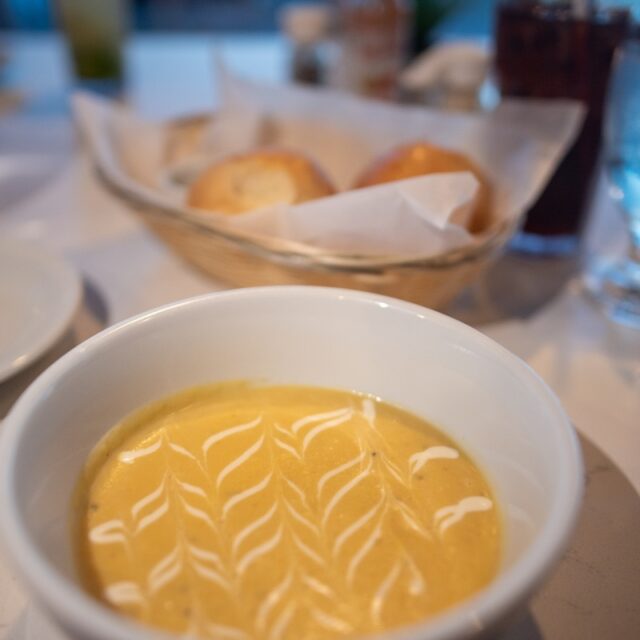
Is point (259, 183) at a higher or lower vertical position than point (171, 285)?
higher

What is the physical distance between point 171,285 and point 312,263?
28 cm

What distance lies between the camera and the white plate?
0.58 meters

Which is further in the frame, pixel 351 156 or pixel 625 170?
pixel 351 156

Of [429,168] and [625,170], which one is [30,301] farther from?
[625,170]

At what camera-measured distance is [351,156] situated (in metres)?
0.95

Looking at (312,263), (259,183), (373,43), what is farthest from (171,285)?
(373,43)

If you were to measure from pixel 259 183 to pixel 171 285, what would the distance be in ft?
0.57

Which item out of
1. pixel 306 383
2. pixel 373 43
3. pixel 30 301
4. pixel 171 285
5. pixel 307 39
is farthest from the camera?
pixel 307 39

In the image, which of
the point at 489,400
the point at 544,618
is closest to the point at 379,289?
the point at 489,400

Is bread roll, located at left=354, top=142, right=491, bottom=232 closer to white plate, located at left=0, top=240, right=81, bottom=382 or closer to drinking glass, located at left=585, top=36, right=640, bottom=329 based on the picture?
drinking glass, located at left=585, top=36, right=640, bottom=329

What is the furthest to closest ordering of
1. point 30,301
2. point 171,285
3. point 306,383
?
point 171,285 < point 30,301 < point 306,383

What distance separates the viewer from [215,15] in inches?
119

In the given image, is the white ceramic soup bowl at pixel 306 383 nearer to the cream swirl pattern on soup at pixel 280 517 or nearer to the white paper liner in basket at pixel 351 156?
the cream swirl pattern on soup at pixel 280 517

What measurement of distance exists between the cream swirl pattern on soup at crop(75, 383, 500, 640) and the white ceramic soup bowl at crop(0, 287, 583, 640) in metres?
0.02
